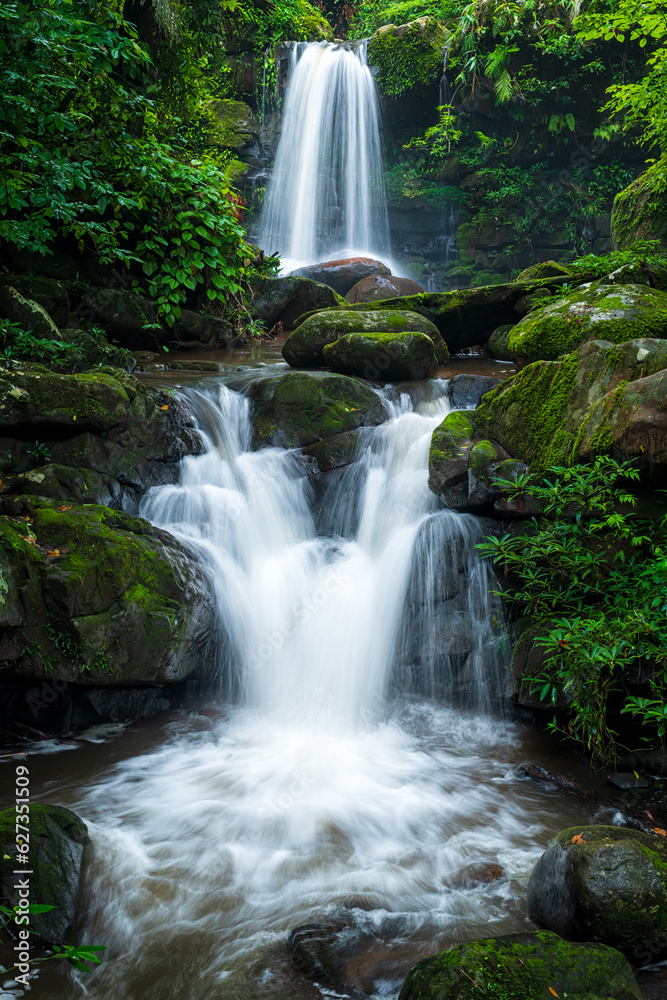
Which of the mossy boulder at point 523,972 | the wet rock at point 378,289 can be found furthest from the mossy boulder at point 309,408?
the wet rock at point 378,289

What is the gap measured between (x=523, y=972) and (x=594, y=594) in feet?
8.67

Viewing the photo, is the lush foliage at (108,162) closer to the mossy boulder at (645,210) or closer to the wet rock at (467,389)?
the wet rock at (467,389)

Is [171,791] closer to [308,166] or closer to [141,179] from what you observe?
[141,179]

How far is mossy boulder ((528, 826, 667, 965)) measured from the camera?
2605mm

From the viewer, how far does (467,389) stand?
7617 mm

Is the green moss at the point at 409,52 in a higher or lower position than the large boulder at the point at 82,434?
higher

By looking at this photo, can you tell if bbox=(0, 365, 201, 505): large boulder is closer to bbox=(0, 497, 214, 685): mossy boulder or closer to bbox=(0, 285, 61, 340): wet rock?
bbox=(0, 497, 214, 685): mossy boulder

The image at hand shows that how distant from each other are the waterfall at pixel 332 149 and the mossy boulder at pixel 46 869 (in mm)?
16749

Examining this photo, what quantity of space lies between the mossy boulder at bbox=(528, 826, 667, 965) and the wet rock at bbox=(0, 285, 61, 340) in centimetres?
643

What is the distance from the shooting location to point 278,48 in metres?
18.2

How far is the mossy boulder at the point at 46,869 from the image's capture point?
2666 mm

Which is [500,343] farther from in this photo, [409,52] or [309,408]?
[409,52]

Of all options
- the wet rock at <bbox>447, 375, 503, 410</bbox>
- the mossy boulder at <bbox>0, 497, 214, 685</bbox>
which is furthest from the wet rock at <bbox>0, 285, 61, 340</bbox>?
the wet rock at <bbox>447, 375, 503, 410</bbox>

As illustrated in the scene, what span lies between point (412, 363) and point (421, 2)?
1653 cm
